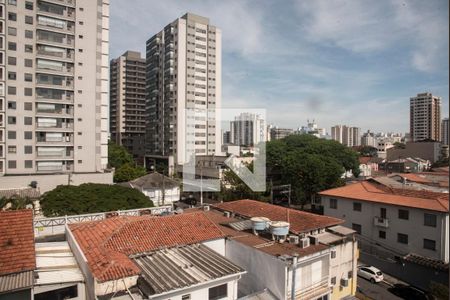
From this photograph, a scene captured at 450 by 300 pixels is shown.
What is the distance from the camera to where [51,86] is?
31234 millimetres

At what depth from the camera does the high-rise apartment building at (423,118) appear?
82.8 metres

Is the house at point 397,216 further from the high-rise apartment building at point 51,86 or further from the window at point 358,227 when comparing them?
the high-rise apartment building at point 51,86

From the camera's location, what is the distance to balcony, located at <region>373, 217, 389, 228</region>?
1962 centimetres

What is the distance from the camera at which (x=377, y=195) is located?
21094 mm

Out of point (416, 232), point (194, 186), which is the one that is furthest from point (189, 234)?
point (194, 186)

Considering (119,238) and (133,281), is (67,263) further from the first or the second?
(133,281)

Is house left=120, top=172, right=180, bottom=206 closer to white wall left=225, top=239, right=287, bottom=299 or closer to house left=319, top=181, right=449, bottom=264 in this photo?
house left=319, top=181, right=449, bottom=264

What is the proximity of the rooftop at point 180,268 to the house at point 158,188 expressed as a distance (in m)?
19.7

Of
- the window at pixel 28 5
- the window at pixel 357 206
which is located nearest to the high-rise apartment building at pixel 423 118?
the window at pixel 357 206

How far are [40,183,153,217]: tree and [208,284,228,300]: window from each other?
13099mm

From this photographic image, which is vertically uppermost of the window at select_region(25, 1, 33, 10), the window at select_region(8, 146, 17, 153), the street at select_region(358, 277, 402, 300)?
the window at select_region(25, 1, 33, 10)

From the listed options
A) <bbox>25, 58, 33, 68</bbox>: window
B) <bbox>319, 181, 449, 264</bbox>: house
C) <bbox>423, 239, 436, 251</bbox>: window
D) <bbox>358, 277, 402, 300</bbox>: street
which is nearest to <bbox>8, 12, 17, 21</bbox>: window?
<bbox>25, 58, 33, 68</bbox>: window

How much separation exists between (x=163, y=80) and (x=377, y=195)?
145 ft

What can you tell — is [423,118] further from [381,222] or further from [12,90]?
[12,90]
